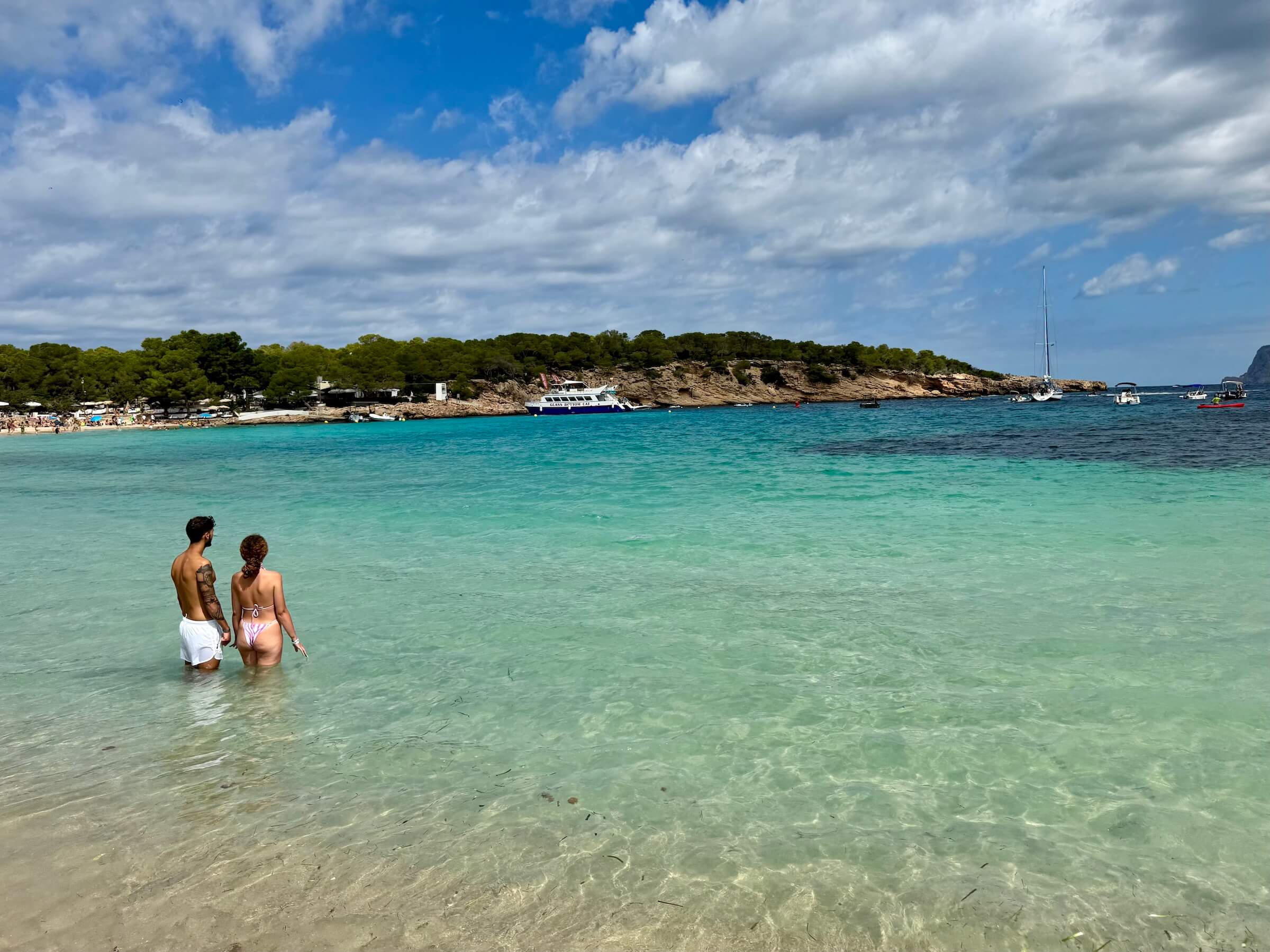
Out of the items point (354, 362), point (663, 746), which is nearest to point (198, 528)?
point (663, 746)

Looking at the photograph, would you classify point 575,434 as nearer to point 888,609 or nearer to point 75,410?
point 888,609

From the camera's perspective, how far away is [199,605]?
7113 mm

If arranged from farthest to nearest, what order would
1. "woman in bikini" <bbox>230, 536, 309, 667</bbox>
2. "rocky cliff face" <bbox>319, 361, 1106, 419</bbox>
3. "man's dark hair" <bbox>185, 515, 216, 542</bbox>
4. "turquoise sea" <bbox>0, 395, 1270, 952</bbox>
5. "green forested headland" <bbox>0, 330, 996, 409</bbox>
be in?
"rocky cliff face" <bbox>319, 361, 1106, 419</bbox> < "green forested headland" <bbox>0, 330, 996, 409</bbox> < "woman in bikini" <bbox>230, 536, 309, 667</bbox> < "man's dark hair" <bbox>185, 515, 216, 542</bbox> < "turquoise sea" <bbox>0, 395, 1270, 952</bbox>

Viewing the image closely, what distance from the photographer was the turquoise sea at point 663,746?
13.0ft

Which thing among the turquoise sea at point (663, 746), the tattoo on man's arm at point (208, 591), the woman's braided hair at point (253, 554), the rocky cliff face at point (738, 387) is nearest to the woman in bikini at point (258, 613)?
the woman's braided hair at point (253, 554)

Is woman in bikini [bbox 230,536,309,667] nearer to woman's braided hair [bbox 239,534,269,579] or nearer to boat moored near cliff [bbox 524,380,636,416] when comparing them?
woman's braided hair [bbox 239,534,269,579]

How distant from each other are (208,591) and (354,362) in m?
147

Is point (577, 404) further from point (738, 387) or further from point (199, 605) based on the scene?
point (199, 605)

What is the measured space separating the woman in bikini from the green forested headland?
115644mm

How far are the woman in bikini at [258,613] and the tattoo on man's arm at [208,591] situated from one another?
6.4 inches

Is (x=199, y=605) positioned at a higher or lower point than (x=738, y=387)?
lower

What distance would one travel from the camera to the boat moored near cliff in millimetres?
128750

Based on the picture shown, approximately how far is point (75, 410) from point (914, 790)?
130 metres

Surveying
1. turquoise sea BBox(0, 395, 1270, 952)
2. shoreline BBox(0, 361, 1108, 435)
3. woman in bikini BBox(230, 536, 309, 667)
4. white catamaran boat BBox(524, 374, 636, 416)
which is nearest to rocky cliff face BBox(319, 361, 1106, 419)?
shoreline BBox(0, 361, 1108, 435)
